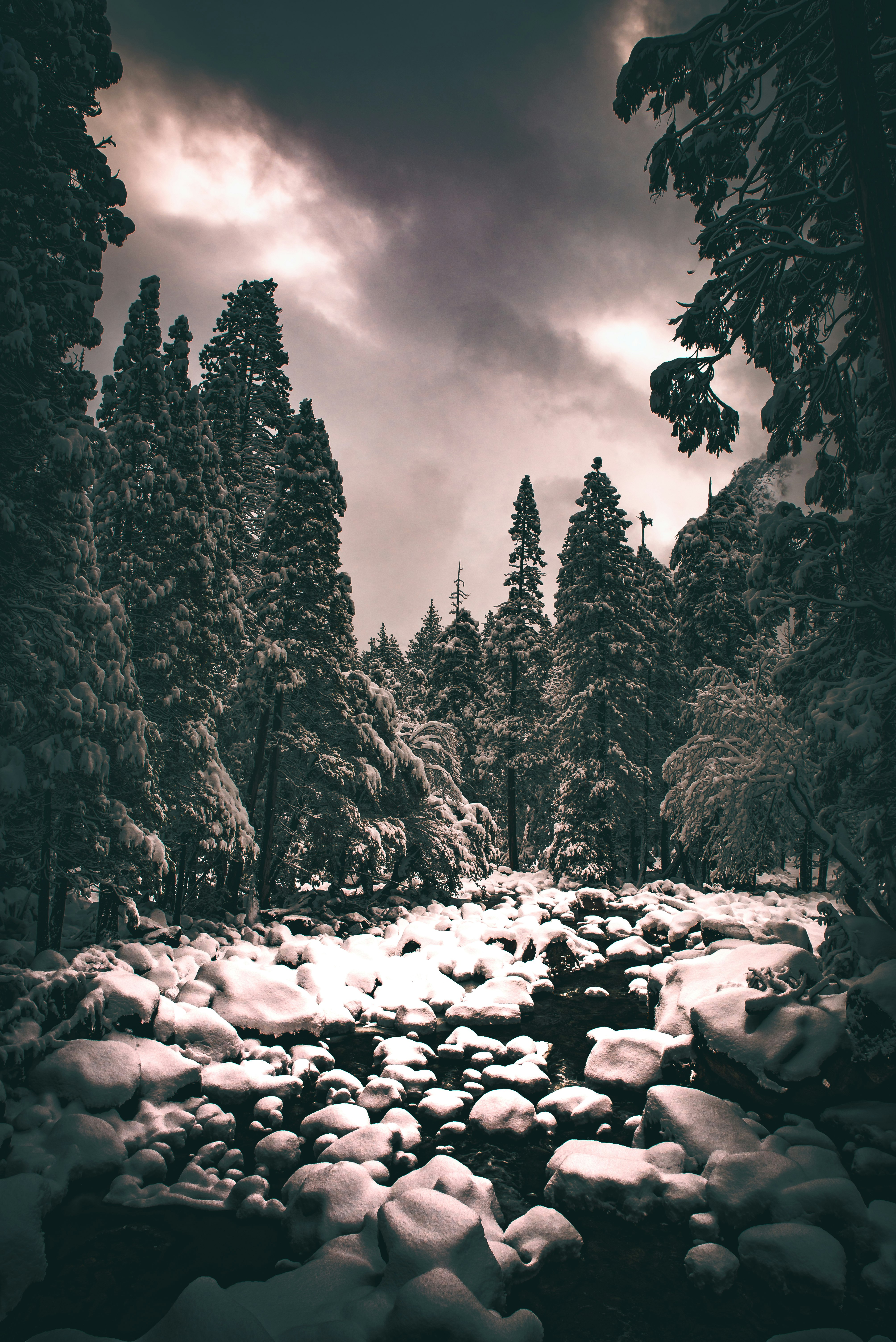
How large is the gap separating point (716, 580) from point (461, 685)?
13.7 metres

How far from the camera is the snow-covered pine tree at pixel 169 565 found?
1309 cm

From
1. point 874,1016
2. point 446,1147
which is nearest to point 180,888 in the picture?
point 446,1147

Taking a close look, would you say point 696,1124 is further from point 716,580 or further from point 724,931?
point 716,580

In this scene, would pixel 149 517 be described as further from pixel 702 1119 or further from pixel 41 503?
pixel 702 1119

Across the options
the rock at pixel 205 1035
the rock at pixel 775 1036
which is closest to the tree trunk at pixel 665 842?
the rock at pixel 775 1036

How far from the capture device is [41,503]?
9688 mm

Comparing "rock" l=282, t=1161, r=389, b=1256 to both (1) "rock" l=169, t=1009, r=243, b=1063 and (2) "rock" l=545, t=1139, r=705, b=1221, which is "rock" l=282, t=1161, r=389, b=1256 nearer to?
(2) "rock" l=545, t=1139, r=705, b=1221

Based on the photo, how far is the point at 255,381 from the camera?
21.3 metres

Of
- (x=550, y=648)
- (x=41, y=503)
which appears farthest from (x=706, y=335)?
(x=550, y=648)

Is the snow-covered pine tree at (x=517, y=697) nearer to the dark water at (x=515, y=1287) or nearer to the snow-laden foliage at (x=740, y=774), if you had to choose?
the snow-laden foliage at (x=740, y=774)

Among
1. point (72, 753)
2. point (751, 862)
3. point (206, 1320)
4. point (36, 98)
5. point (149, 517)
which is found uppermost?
point (36, 98)

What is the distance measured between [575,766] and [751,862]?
9.95 meters

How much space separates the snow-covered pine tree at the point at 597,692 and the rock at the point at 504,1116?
53.0 ft

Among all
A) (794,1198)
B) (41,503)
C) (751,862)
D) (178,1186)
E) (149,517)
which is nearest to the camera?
(794,1198)
